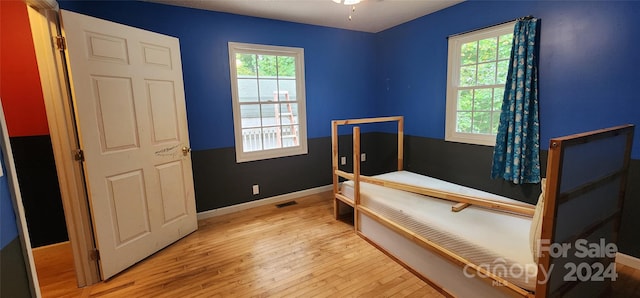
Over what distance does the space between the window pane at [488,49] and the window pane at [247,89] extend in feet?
8.74

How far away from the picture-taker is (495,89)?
281 cm

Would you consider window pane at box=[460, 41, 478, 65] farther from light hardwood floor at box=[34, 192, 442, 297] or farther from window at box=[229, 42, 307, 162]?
light hardwood floor at box=[34, 192, 442, 297]

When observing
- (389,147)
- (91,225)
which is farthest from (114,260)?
(389,147)

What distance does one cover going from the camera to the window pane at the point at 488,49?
277 cm

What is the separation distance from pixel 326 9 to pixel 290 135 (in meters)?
1.67

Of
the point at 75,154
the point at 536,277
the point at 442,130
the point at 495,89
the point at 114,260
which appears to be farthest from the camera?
the point at 442,130

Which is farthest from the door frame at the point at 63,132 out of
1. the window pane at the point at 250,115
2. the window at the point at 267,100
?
the window pane at the point at 250,115

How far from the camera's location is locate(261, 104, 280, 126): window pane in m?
3.50

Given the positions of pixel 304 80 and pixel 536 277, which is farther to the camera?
pixel 304 80

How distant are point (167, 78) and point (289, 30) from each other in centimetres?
170

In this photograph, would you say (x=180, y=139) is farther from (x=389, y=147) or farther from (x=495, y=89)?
Result: (x=495, y=89)

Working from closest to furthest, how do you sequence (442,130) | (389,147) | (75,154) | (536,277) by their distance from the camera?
(536,277) → (75,154) → (442,130) → (389,147)

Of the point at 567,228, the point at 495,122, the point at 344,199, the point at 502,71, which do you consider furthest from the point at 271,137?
the point at 567,228

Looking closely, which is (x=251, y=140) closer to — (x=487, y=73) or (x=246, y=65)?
(x=246, y=65)
